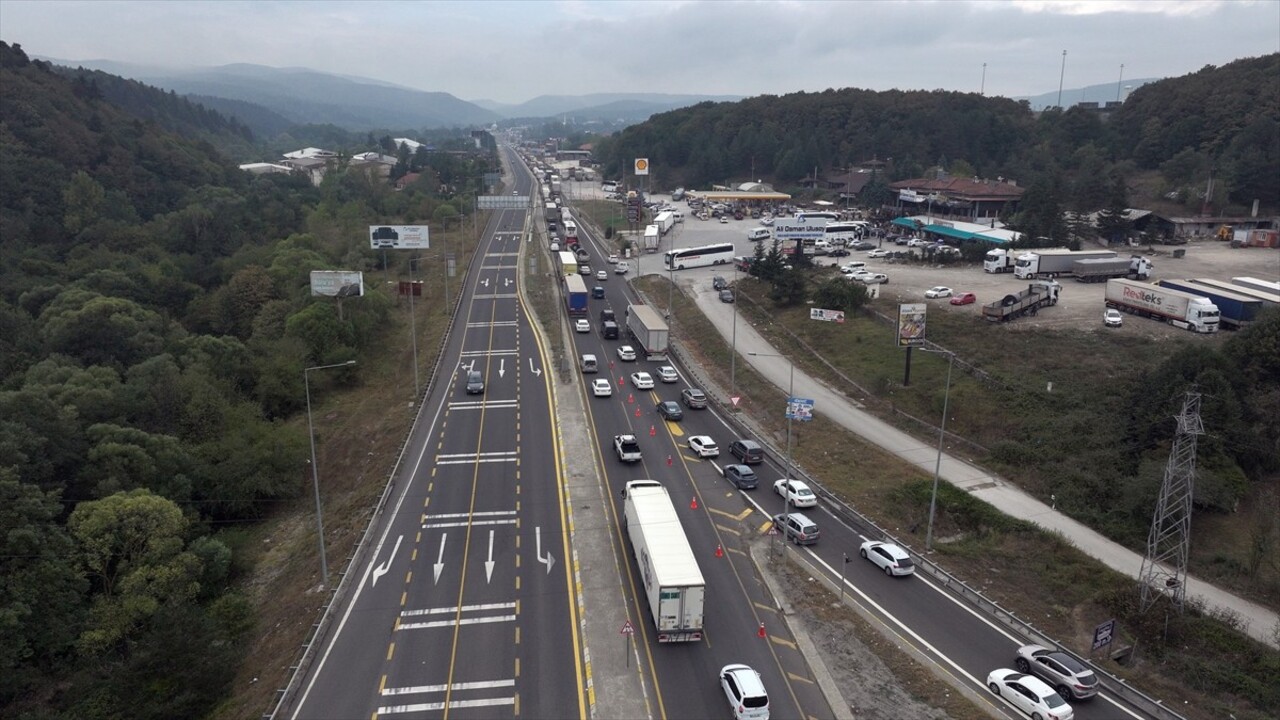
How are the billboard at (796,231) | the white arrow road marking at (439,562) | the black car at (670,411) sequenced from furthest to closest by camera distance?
the billboard at (796,231) → the black car at (670,411) → the white arrow road marking at (439,562)

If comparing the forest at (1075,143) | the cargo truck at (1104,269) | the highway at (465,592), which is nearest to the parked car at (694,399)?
the highway at (465,592)

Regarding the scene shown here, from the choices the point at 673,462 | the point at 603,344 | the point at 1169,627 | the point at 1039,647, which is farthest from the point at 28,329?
the point at 1169,627

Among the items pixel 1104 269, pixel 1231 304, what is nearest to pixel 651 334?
pixel 1231 304

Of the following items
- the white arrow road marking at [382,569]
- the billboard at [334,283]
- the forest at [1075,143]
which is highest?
the forest at [1075,143]

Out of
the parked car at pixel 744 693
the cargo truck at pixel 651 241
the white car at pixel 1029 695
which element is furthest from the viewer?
the cargo truck at pixel 651 241

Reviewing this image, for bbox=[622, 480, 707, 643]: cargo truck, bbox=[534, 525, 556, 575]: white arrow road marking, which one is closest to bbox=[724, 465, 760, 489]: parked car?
bbox=[622, 480, 707, 643]: cargo truck

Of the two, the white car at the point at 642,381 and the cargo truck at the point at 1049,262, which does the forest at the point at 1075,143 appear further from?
the white car at the point at 642,381

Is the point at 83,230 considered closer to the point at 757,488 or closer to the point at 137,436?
the point at 137,436
